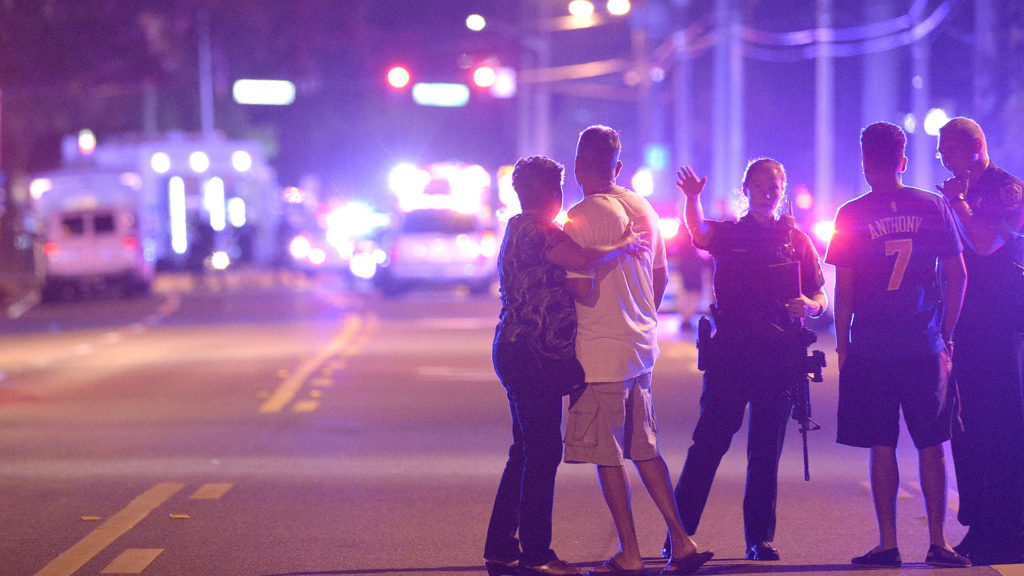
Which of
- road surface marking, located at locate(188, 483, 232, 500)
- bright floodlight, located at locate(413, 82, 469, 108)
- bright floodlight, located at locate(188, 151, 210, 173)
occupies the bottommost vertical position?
road surface marking, located at locate(188, 483, 232, 500)

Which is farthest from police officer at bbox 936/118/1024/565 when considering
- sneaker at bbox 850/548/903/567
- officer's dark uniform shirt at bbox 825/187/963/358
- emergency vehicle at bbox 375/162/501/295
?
emergency vehicle at bbox 375/162/501/295

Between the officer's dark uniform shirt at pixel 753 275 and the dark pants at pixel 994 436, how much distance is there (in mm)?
898

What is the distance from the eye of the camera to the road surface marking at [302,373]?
1241 centimetres

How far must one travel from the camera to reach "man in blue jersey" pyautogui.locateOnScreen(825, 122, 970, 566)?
610 cm

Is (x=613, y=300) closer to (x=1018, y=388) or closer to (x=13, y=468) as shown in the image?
(x=1018, y=388)

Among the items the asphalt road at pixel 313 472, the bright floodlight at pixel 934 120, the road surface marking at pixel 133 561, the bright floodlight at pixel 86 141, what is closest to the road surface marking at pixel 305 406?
the asphalt road at pixel 313 472

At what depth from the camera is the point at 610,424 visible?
586 centimetres

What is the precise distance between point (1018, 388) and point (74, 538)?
15.5ft

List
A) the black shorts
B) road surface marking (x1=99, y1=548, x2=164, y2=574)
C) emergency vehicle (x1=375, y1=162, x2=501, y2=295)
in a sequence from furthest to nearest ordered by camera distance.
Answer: emergency vehicle (x1=375, y1=162, x2=501, y2=295)
road surface marking (x1=99, y1=548, x2=164, y2=574)
the black shorts

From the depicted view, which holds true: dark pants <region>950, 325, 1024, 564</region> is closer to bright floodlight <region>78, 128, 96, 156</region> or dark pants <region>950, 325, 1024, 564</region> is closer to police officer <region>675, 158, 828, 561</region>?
police officer <region>675, 158, 828, 561</region>

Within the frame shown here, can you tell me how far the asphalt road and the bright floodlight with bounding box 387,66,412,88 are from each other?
11.7 metres

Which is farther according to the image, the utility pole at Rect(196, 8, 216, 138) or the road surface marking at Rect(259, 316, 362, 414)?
the utility pole at Rect(196, 8, 216, 138)

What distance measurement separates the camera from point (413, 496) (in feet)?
26.6

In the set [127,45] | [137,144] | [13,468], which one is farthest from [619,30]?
[13,468]
